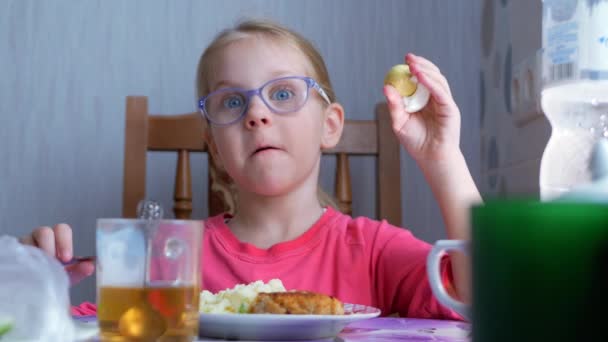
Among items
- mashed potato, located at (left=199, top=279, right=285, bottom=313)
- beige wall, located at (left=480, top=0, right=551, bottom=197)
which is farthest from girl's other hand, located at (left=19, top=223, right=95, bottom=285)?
beige wall, located at (left=480, top=0, right=551, bottom=197)

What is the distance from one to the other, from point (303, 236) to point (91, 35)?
1.00 meters

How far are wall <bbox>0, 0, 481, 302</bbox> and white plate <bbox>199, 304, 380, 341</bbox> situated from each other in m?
1.32

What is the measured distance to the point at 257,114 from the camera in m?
1.17

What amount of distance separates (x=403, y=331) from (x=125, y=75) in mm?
1428

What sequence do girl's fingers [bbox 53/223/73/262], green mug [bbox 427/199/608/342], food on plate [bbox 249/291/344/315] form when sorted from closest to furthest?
1. green mug [bbox 427/199/608/342]
2. food on plate [bbox 249/291/344/315]
3. girl's fingers [bbox 53/223/73/262]

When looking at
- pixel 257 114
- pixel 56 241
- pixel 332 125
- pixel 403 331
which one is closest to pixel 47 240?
pixel 56 241

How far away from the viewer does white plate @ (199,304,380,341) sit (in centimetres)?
57

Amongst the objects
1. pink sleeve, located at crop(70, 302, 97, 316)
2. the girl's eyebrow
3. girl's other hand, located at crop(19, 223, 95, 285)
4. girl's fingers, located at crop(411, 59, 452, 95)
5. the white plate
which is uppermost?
the girl's eyebrow

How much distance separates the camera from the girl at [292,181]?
1.10 m

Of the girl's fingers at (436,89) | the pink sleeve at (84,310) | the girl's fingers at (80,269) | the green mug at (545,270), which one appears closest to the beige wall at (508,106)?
the girl's fingers at (436,89)

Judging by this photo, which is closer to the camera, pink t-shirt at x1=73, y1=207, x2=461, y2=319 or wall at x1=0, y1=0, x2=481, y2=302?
pink t-shirt at x1=73, y1=207, x2=461, y2=319

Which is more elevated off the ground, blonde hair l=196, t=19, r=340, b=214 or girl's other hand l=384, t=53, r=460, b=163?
blonde hair l=196, t=19, r=340, b=214

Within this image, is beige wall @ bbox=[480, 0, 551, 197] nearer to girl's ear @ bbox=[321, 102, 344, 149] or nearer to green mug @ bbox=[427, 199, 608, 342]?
girl's ear @ bbox=[321, 102, 344, 149]

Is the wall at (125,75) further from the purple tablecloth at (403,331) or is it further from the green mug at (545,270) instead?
the green mug at (545,270)
